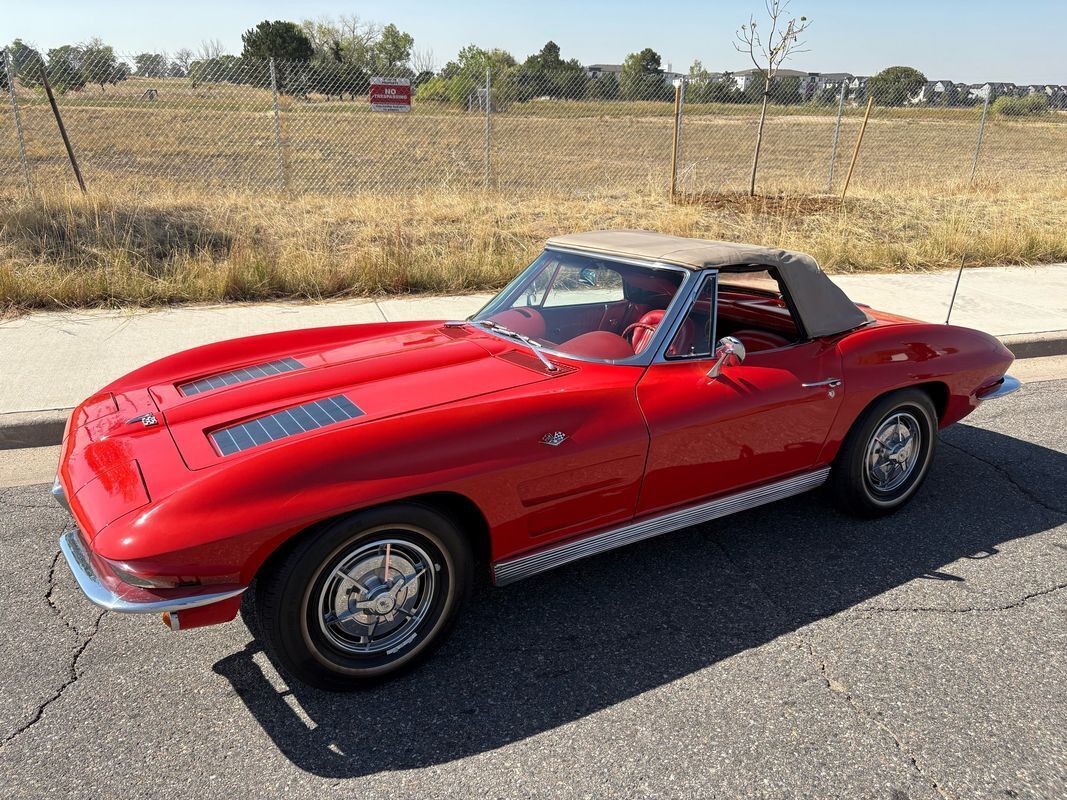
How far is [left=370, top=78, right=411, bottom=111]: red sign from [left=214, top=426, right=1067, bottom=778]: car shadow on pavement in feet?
33.2

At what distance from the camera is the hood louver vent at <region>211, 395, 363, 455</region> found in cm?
259

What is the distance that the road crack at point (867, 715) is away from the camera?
229cm

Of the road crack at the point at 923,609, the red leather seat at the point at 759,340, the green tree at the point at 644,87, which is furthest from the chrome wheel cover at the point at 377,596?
the green tree at the point at 644,87

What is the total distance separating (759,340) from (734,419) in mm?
666

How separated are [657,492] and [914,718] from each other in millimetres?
1125

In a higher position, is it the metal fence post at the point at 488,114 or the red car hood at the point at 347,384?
the metal fence post at the point at 488,114

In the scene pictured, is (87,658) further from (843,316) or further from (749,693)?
(843,316)

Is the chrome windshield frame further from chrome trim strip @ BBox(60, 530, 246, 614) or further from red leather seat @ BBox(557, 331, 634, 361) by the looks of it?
chrome trim strip @ BBox(60, 530, 246, 614)

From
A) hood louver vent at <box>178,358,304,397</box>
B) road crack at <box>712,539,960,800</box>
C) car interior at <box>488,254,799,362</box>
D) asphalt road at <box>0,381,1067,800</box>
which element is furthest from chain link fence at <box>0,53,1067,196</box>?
road crack at <box>712,539,960,800</box>

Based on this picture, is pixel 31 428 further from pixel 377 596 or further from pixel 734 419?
pixel 734 419

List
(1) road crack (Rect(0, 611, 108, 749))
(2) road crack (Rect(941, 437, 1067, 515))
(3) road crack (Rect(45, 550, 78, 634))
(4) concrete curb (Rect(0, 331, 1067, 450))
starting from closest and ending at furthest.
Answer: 1. (1) road crack (Rect(0, 611, 108, 749))
2. (3) road crack (Rect(45, 550, 78, 634))
3. (2) road crack (Rect(941, 437, 1067, 515))
4. (4) concrete curb (Rect(0, 331, 1067, 450))

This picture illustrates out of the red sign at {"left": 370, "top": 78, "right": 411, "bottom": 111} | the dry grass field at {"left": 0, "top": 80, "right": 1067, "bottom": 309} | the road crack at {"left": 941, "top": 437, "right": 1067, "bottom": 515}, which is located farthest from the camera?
the red sign at {"left": 370, "top": 78, "right": 411, "bottom": 111}

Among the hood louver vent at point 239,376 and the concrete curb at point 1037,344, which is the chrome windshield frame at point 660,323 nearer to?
the hood louver vent at point 239,376

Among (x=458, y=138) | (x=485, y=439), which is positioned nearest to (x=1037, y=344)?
(x=485, y=439)
